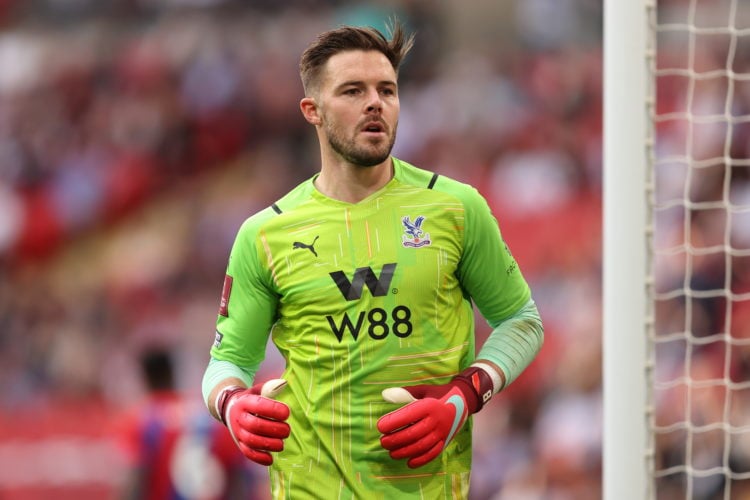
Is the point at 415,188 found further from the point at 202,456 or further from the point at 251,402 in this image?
the point at 202,456

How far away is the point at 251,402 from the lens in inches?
138

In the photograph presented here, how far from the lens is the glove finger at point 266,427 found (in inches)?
136

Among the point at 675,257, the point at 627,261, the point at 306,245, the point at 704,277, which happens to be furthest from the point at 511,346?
the point at 675,257

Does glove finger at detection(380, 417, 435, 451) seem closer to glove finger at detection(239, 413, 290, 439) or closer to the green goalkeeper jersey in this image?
the green goalkeeper jersey

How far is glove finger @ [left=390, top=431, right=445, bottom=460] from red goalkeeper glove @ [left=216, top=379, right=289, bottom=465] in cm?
31

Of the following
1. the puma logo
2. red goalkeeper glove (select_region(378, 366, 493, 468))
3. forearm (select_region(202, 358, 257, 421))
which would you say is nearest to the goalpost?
red goalkeeper glove (select_region(378, 366, 493, 468))

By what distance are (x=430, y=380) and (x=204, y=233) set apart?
7.56 meters

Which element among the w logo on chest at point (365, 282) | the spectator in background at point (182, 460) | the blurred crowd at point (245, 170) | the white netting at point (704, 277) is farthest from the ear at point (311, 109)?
the blurred crowd at point (245, 170)

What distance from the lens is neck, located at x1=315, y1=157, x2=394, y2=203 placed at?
12.2ft

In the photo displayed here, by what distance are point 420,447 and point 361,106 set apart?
3.16 ft

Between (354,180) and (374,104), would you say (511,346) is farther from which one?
(374,104)

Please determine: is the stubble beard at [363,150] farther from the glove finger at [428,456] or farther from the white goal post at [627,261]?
the glove finger at [428,456]

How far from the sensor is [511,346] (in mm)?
3705

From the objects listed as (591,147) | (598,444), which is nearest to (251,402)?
(598,444)
